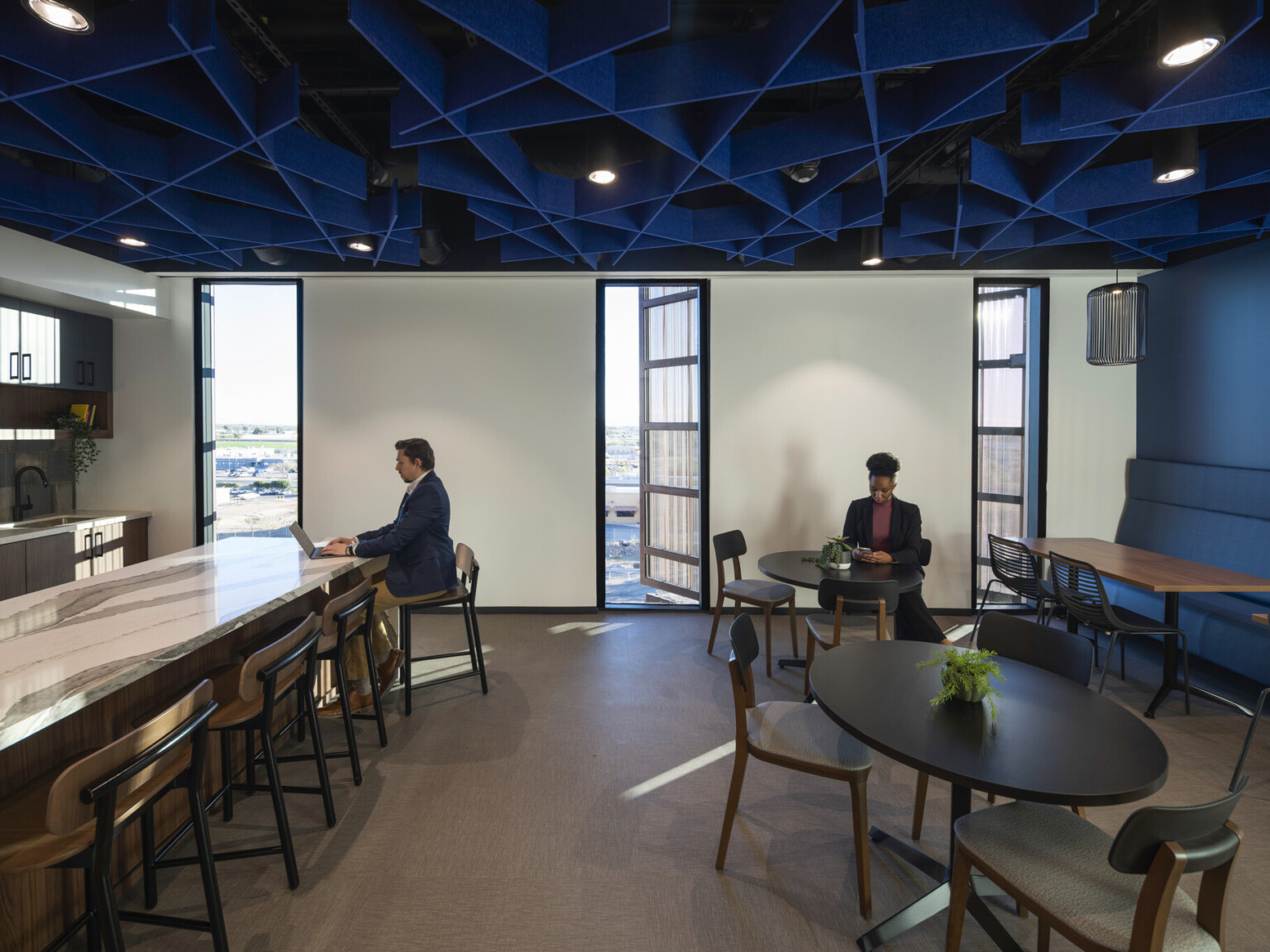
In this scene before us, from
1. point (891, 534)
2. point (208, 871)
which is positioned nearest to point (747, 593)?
point (891, 534)

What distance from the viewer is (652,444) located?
6.49 metres

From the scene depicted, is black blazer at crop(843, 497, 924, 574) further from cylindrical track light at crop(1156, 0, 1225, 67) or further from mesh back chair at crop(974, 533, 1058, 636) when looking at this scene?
cylindrical track light at crop(1156, 0, 1225, 67)

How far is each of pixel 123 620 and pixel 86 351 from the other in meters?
4.77

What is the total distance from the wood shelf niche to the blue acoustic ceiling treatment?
1.44 metres

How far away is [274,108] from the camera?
9.46ft

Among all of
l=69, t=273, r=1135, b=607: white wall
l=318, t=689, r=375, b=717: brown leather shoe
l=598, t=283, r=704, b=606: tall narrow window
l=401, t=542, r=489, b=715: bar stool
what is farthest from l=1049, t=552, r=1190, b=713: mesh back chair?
l=318, t=689, r=375, b=717: brown leather shoe

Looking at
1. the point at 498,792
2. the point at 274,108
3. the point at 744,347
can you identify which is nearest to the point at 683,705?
the point at 498,792

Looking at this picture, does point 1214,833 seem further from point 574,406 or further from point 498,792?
point 574,406

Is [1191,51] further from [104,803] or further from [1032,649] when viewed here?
[104,803]

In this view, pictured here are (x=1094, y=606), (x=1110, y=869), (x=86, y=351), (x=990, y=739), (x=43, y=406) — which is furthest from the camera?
(x=86, y=351)

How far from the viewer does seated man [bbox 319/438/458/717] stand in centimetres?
363

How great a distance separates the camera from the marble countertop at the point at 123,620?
1618 mm

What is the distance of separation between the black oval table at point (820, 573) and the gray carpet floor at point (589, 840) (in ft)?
2.59

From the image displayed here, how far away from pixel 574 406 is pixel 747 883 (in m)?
4.30
